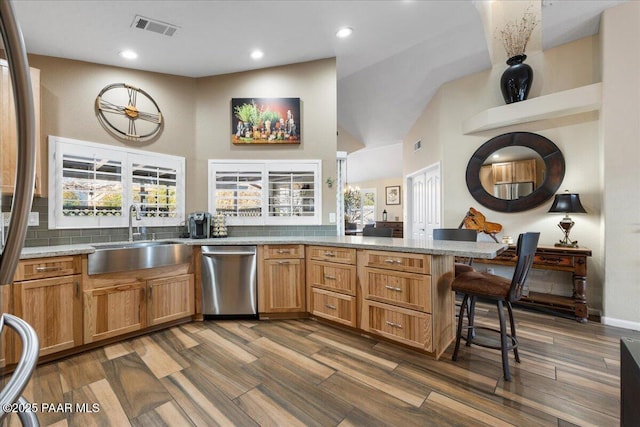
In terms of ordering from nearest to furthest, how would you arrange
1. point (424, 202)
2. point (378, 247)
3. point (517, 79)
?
point (378, 247)
point (517, 79)
point (424, 202)

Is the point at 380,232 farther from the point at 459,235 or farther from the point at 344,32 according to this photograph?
the point at 344,32

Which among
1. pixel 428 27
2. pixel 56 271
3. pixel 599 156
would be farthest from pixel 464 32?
pixel 56 271

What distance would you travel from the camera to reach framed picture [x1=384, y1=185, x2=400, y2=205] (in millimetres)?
10352

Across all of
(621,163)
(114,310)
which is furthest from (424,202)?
(114,310)

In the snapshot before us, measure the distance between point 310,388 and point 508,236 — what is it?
330 centimetres

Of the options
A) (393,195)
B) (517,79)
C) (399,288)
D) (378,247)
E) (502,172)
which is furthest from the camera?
(393,195)

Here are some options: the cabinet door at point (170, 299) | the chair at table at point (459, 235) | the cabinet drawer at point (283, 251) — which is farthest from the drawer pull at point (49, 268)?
the chair at table at point (459, 235)

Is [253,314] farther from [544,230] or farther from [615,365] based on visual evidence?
[544,230]

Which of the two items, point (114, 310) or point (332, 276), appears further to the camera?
point (332, 276)

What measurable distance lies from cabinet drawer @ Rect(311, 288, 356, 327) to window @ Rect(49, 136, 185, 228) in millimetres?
1956

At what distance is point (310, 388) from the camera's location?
1.83 metres

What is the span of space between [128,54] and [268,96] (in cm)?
150

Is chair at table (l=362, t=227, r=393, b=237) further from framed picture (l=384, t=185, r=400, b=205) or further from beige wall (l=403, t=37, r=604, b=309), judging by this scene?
framed picture (l=384, t=185, r=400, b=205)

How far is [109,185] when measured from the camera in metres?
2.94
